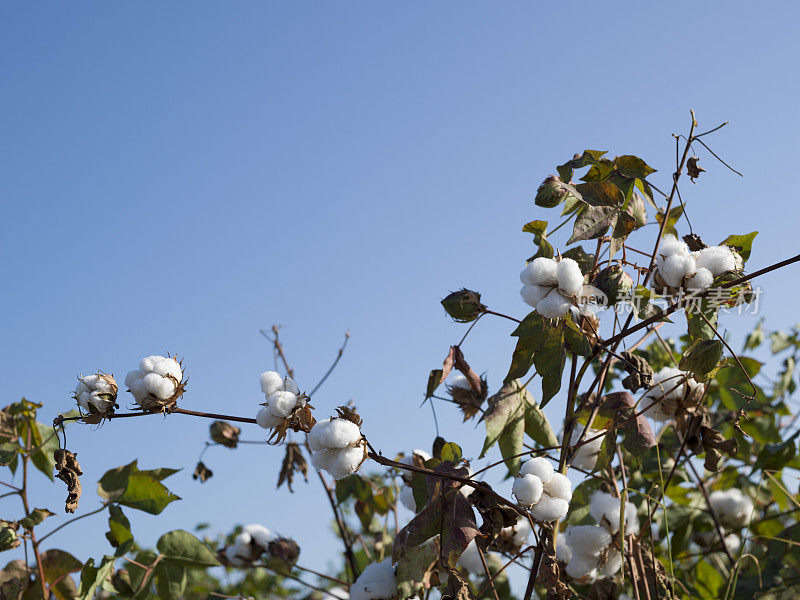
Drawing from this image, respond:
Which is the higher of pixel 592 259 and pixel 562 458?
pixel 592 259

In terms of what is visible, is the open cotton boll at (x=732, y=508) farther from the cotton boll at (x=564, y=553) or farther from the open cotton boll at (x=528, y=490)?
the open cotton boll at (x=528, y=490)

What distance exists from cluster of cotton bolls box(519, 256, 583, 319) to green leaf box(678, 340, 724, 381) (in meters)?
0.25

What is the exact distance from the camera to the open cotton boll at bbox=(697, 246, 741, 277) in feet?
3.86

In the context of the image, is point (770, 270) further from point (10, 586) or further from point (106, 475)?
point (10, 586)

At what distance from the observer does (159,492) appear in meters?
1.60

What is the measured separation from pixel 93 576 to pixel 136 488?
0.19m

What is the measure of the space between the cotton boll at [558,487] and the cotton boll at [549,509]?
0.02m

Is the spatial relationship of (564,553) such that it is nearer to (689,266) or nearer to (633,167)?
(689,266)

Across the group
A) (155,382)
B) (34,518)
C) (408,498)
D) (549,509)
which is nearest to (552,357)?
(549,509)

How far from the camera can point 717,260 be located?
1183 mm

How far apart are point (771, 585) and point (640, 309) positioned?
3.83 ft

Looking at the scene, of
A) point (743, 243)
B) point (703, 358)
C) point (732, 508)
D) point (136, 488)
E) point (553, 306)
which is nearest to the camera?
point (553, 306)

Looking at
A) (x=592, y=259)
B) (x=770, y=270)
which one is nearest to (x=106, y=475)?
(x=592, y=259)

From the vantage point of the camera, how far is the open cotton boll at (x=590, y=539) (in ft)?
4.77
